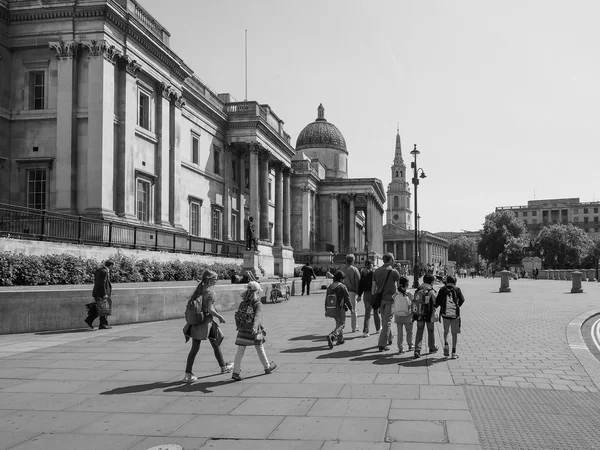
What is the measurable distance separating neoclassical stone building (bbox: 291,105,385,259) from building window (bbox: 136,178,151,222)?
121 feet

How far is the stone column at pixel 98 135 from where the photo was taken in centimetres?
2639

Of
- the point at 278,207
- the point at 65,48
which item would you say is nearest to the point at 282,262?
the point at 278,207

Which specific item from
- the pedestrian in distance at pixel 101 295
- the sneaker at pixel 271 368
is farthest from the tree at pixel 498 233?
the sneaker at pixel 271 368

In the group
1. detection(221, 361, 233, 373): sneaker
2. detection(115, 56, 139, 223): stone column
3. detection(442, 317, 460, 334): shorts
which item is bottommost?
detection(221, 361, 233, 373): sneaker

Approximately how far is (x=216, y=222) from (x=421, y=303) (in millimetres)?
34586

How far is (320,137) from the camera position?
92.7 m

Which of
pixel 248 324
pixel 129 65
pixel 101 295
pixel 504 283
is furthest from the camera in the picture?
pixel 504 283

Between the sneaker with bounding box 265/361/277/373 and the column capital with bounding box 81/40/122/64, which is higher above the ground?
the column capital with bounding box 81/40/122/64

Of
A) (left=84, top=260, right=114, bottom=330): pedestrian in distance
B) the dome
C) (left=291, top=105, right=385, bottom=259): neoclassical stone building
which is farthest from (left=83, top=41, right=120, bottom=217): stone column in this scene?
the dome

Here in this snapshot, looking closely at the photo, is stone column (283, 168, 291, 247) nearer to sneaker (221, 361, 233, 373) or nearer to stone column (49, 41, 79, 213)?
stone column (49, 41, 79, 213)

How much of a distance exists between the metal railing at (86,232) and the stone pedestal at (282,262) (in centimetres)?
1339

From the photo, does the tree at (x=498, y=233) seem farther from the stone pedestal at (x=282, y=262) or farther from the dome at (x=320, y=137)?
the stone pedestal at (x=282, y=262)

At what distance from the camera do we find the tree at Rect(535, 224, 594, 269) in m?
114

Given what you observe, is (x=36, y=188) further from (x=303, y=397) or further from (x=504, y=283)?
(x=504, y=283)
